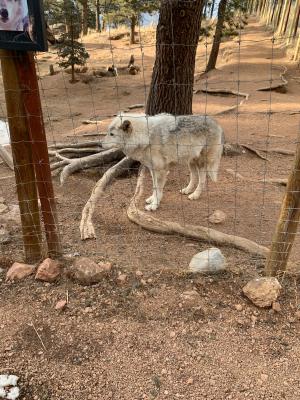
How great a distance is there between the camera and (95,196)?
5.42 meters

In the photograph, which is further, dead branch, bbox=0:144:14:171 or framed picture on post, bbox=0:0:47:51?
dead branch, bbox=0:144:14:171

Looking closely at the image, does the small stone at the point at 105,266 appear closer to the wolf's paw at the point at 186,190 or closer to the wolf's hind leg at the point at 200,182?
the wolf's hind leg at the point at 200,182

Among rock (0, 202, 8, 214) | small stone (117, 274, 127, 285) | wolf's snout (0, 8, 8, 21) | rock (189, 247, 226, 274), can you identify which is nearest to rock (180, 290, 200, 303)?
rock (189, 247, 226, 274)

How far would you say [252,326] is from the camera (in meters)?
3.23

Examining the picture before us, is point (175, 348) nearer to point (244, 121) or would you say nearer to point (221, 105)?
point (244, 121)

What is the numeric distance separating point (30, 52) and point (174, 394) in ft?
9.42

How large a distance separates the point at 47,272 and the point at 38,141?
1.26m

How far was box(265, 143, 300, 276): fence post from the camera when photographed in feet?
10.7

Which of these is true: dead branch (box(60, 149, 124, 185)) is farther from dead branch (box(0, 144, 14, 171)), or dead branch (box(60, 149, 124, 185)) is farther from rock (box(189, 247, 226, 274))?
rock (box(189, 247, 226, 274))

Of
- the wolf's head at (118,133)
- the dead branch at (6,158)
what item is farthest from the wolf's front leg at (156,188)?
the dead branch at (6,158)

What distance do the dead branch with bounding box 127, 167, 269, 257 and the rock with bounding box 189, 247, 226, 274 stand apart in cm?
77

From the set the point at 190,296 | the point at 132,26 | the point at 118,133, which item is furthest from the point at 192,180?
the point at 132,26

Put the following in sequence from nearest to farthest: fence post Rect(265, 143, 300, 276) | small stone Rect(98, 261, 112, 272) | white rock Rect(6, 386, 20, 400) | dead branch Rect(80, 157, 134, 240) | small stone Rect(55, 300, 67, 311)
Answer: white rock Rect(6, 386, 20, 400), fence post Rect(265, 143, 300, 276), small stone Rect(55, 300, 67, 311), small stone Rect(98, 261, 112, 272), dead branch Rect(80, 157, 134, 240)

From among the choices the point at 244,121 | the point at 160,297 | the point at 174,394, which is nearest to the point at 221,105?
the point at 244,121
